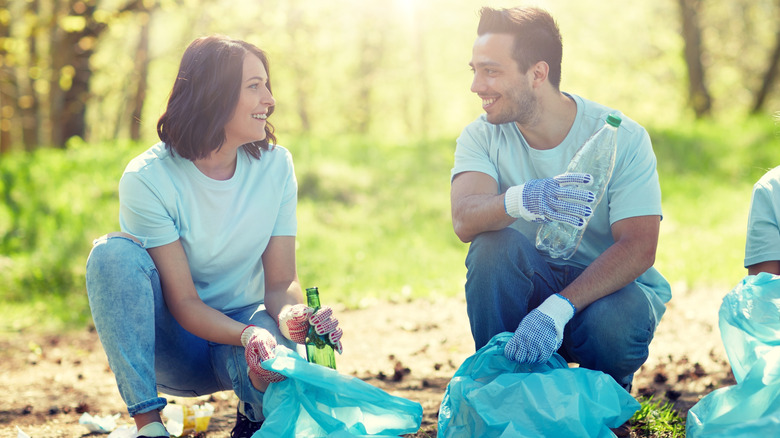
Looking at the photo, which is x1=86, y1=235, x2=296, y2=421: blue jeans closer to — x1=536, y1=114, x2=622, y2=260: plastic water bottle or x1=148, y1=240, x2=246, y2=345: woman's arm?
x1=148, y1=240, x2=246, y2=345: woman's arm

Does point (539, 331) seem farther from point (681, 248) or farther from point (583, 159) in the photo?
point (681, 248)

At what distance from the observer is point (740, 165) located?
31.1 ft

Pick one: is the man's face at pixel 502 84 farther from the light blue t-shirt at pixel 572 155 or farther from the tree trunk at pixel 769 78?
the tree trunk at pixel 769 78

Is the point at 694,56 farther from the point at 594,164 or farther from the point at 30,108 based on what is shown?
the point at 594,164

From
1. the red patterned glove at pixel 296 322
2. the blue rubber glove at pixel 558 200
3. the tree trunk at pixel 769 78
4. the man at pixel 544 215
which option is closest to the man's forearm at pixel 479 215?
the man at pixel 544 215

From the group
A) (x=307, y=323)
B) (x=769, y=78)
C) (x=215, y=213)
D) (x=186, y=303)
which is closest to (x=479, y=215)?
(x=307, y=323)

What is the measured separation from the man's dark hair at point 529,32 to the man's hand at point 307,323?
1201 millimetres

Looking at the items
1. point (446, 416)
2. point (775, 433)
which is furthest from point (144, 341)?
point (775, 433)

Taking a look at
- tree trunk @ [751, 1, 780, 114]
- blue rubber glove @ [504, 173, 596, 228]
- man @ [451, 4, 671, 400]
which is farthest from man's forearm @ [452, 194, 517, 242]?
tree trunk @ [751, 1, 780, 114]

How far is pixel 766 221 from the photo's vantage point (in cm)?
252

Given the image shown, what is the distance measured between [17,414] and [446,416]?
210cm

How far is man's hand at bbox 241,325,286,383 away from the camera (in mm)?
2373

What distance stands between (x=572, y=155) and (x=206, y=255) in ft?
4.62

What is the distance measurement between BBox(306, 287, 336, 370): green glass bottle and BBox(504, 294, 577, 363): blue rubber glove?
60 cm
